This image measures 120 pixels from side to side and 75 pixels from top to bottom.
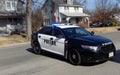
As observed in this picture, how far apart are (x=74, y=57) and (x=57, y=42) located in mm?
1419

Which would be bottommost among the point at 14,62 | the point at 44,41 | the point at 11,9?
the point at 14,62

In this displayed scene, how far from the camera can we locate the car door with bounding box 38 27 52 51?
1208 cm

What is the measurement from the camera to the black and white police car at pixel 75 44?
9.52m

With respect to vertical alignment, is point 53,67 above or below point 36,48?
below

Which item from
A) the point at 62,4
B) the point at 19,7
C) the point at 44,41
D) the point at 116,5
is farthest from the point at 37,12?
the point at 116,5

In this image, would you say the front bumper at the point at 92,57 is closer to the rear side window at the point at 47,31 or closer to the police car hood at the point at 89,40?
the police car hood at the point at 89,40

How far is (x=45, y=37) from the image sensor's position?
12320 millimetres

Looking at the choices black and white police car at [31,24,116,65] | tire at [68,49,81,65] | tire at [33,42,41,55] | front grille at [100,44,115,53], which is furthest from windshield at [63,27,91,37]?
tire at [33,42,41,55]

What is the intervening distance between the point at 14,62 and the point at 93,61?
383cm

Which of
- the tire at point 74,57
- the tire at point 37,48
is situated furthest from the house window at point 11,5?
the tire at point 74,57

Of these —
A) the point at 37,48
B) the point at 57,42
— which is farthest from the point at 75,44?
the point at 37,48

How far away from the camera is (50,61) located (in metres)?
11.1

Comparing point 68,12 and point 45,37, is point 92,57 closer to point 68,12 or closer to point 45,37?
point 45,37

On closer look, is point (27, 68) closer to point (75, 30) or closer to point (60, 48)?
point (60, 48)
